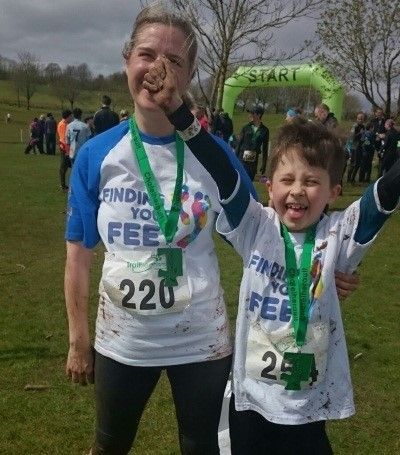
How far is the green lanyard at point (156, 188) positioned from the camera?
190 centimetres

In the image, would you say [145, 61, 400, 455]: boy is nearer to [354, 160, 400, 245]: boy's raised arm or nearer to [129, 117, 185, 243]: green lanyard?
[354, 160, 400, 245]: boy's raised arm

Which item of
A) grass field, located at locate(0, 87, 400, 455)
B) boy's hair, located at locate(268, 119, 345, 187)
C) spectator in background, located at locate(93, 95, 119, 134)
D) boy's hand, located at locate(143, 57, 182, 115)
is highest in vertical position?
spectator in background, located at locate(93, 95, 119, 134)

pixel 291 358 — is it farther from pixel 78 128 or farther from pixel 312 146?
pixel 78 128

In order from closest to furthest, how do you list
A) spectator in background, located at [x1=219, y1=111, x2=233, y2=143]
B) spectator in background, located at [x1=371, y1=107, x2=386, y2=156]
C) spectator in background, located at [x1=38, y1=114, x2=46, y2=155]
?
1. spectator in background, located at [x1=219, y1=111, x2=233, y2=143]
2. spectator in background, located at [x1=371, y1=107, x2=386, y2=156]
3. spectator in background, located at [x1=38, y1=114, x2=46, y2=155]

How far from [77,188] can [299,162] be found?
82cm

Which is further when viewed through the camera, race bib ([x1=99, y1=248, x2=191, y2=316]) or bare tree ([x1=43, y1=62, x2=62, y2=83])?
bare tree ([x1=43, y1=62, x2=62, y2=83])

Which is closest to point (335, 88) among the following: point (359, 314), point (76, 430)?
point (359, 314)

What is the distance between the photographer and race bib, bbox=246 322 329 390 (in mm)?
1922

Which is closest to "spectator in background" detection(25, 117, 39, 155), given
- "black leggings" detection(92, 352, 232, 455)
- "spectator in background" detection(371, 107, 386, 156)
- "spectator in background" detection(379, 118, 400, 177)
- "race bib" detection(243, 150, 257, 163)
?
"spectator in background" detection(371, 107, 386, 156)

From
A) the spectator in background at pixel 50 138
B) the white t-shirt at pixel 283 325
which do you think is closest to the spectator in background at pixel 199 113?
the white t-shirt at pixel 283 325

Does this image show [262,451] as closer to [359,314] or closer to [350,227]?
[350,227]

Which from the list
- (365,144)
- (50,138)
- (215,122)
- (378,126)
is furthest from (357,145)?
(50,138)

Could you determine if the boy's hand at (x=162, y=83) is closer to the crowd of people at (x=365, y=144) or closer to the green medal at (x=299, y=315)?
the green medal at (x=299, y=315)

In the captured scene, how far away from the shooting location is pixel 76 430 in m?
3.29
